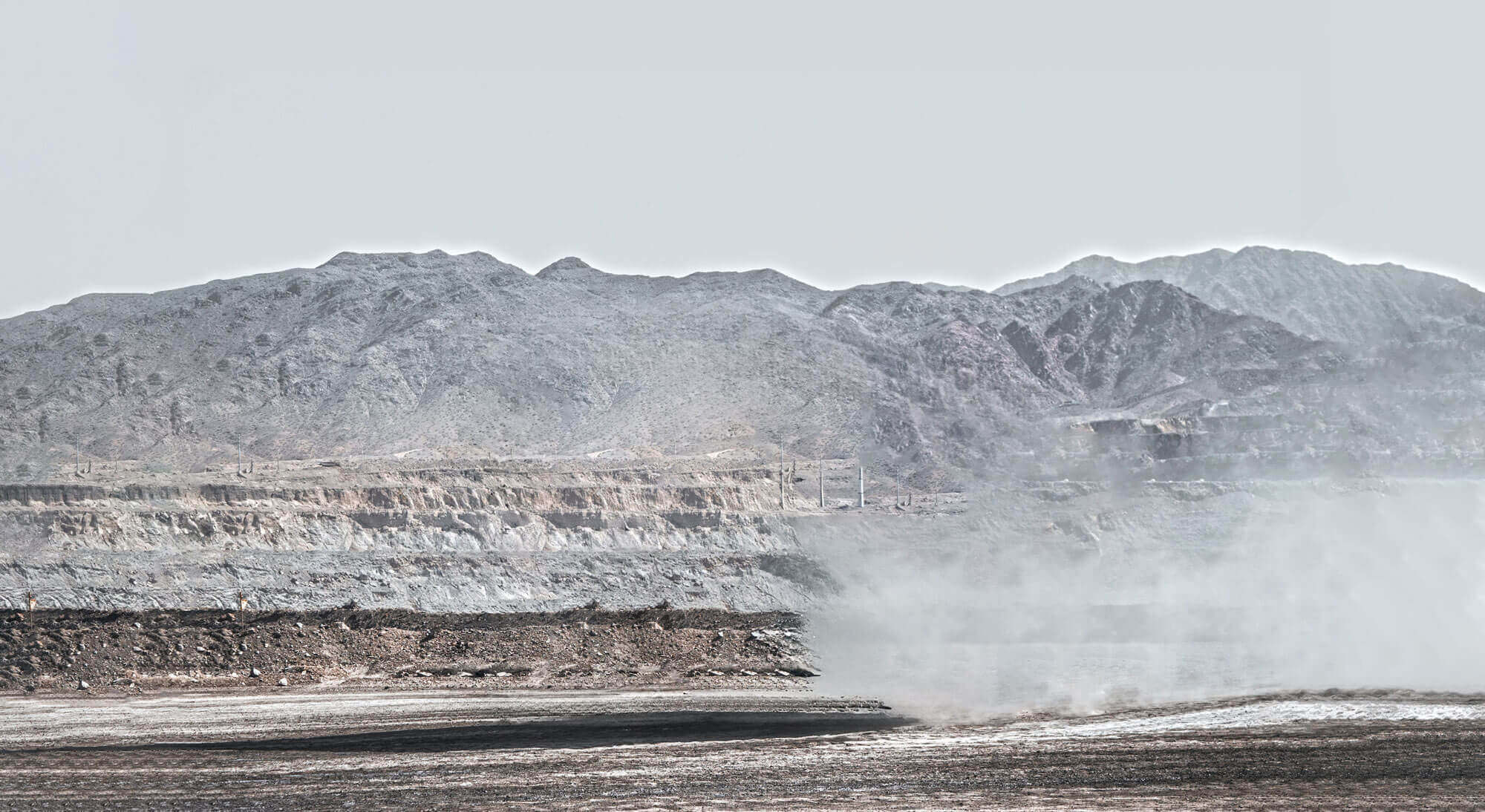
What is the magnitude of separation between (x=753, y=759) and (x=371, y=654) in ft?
80.0

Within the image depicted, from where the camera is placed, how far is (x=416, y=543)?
103 m

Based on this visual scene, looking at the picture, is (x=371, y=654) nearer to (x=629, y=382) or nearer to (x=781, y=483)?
(x=781, y=483)

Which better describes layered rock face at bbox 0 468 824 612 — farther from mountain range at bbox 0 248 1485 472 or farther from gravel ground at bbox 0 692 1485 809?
gravel ground at bbox 0 692 1485 809

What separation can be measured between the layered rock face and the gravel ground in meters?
48.8

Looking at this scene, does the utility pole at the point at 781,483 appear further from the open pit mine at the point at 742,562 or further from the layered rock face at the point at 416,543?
the layered rock face at the point at 416,543

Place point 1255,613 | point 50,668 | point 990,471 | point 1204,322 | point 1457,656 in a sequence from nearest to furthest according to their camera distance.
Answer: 1. point 1457,656
2. point 50,668
3. point 1255,613
4. point 990,471
5. point 1204,322

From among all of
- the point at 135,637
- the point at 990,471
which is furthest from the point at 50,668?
the point at 990,471

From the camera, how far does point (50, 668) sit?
45.3 m

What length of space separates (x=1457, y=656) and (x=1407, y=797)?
16.7m

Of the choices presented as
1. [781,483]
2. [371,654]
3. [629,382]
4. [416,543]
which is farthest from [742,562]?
[629,382]

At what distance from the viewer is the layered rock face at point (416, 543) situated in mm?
84375

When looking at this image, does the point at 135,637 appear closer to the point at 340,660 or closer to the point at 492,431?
the point at 340,660

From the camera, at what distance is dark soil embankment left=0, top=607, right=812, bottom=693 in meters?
44.8

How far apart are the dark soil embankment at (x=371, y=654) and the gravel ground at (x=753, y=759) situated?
25.9 ft
